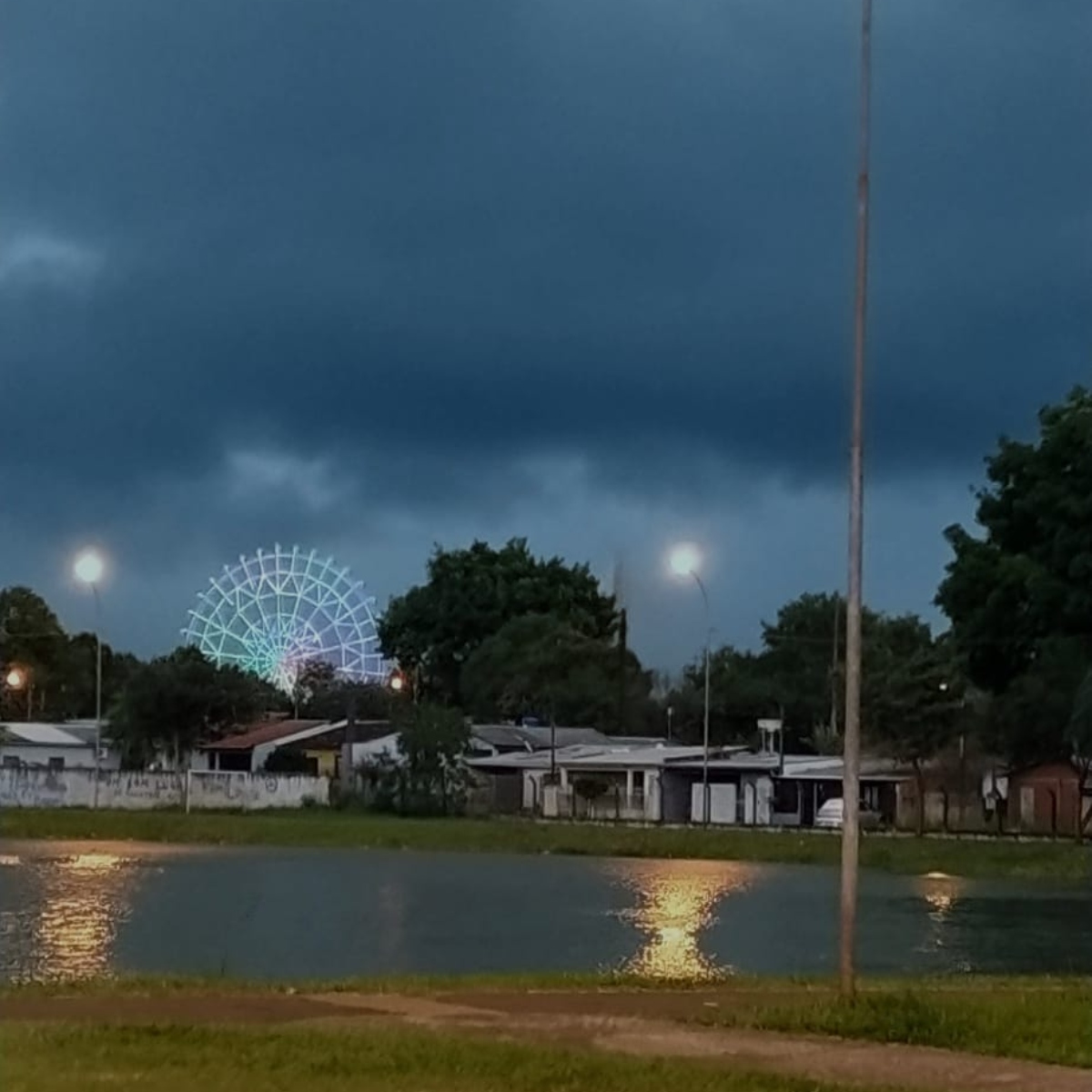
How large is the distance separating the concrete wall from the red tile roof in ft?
41.7

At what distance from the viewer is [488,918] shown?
41.6 m

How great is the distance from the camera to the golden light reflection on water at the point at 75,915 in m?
29.5

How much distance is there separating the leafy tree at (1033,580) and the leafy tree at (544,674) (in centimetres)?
4625

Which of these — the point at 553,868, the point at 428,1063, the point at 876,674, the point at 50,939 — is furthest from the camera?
the point at 876,674

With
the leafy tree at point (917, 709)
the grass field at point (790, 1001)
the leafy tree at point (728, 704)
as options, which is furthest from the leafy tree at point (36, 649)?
the grass field at point (790, 1001)

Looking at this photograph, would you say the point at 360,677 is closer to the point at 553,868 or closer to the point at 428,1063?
the point at 553,868

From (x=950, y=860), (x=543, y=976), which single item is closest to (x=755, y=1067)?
(x=543, y=976)

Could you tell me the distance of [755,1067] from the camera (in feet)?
50.1

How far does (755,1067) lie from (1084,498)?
190 feet

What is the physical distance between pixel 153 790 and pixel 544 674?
3439cm

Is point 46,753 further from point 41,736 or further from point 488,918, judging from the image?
point 488,918

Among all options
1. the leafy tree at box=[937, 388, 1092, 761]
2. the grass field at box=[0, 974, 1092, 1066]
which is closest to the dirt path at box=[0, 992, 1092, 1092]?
the grass field at box=[0, 974, 1092, 1066]

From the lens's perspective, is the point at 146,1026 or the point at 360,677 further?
the point at 360,677

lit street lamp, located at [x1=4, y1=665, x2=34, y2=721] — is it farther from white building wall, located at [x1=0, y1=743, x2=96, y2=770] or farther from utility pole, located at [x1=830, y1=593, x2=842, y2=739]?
utility pole, located at [x1=830, y1=593, x2=842, y2=739]
